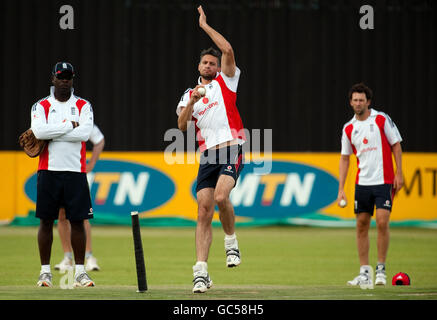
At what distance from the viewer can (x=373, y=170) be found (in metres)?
11.6

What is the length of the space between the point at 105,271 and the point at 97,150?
196 centimetres

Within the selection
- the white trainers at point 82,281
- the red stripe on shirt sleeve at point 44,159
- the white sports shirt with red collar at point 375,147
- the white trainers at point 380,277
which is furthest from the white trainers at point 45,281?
the white sports shirt with red collar at point 375,147

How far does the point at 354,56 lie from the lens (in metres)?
22.7

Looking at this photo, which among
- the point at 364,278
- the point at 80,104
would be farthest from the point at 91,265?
the point at 364,278

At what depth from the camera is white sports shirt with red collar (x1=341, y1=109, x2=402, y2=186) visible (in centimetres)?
1155

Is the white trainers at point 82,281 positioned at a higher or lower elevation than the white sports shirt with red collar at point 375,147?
lower

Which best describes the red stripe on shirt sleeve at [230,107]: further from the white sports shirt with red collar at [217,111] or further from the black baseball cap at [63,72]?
the black baseball cap at [63,72]

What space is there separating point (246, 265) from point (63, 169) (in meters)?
4.47

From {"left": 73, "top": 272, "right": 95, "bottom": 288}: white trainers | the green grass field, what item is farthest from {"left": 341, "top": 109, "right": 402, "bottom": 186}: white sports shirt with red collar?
{"left": 73, "top": 272, "right": 95, "bottom": 288}: white trainers

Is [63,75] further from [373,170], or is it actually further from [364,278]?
[364,278]

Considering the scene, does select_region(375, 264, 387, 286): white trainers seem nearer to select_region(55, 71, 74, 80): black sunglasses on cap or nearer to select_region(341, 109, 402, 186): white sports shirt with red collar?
select_region(341, 109, 402, 186): white sports shirt with red collar

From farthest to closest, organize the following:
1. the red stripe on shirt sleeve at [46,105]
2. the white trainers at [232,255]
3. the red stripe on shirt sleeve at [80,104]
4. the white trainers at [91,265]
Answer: the white trainers at [91,265]
the red stripe on shirt sleeve at [80,104]
the red stripe on shirt sleeve at [46,105]
the white trainers at [232,255]

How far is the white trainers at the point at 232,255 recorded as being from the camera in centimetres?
991

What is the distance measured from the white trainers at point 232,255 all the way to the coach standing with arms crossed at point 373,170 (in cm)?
Answer: 206
